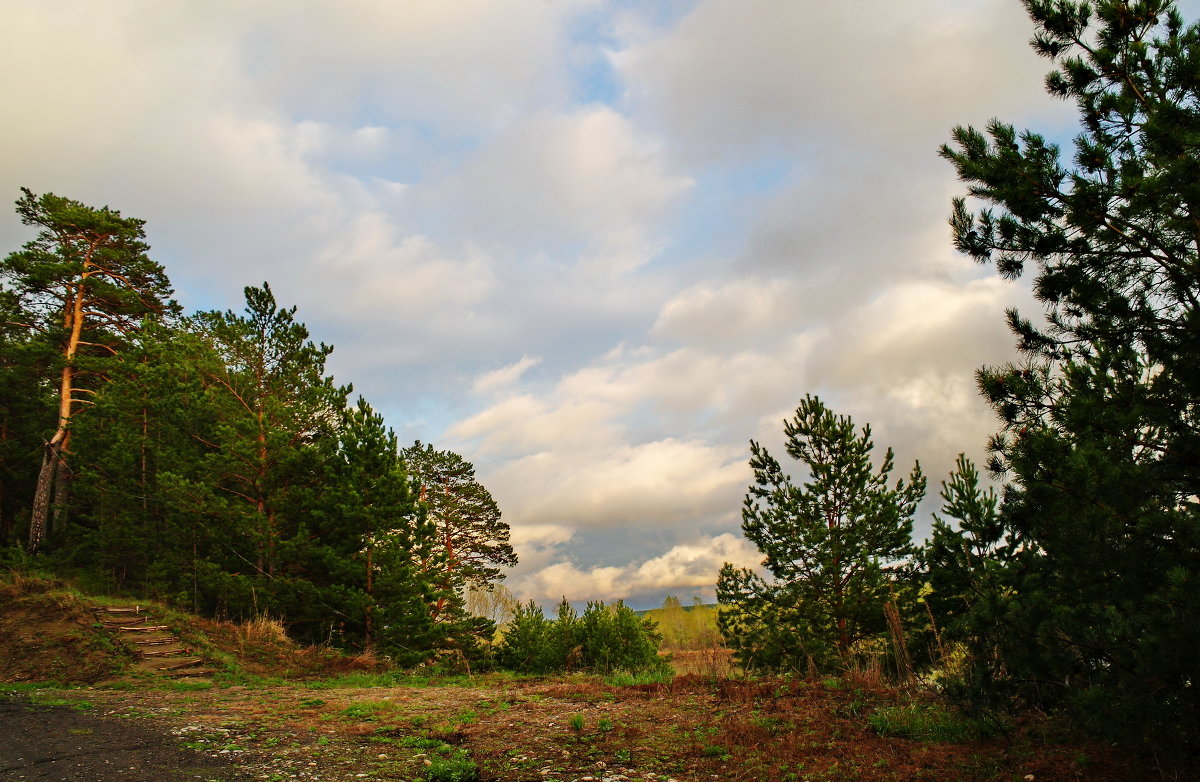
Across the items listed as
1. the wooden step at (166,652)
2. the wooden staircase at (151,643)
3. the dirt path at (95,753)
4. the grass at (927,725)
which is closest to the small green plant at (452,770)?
the dirt path at (95,753)

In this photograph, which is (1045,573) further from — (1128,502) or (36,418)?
(36,418)

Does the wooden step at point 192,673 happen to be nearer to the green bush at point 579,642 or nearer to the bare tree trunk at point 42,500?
the green bush at point 579,642

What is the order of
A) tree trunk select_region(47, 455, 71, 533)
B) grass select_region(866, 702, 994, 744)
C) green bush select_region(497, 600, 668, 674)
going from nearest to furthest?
grass select_region(866, 702, 994, 744) < green bush select_region(497, 600, 668, 674) < tree trunk select_region(47, 455, 71, 533)

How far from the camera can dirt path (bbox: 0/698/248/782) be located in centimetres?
522

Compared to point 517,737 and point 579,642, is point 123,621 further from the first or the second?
point 517,737

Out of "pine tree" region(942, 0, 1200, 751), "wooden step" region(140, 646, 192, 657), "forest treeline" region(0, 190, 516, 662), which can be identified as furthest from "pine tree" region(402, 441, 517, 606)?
"pine tree" region(942, 0, 1200, 751)

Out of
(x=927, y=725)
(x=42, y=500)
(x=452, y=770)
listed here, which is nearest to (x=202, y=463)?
(x=42, y=500)

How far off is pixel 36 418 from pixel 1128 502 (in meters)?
36.6

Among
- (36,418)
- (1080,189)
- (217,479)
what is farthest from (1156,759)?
(36,418)

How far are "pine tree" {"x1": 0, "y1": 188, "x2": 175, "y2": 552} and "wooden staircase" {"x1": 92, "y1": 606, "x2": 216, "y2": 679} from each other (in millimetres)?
10174

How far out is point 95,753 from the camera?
592 cm

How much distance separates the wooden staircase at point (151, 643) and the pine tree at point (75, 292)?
33.4 ft

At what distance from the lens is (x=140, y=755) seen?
5.81m

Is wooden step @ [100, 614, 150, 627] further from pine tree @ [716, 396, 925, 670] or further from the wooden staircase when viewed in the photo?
pine tree @ [716, 396, 925, 670]
